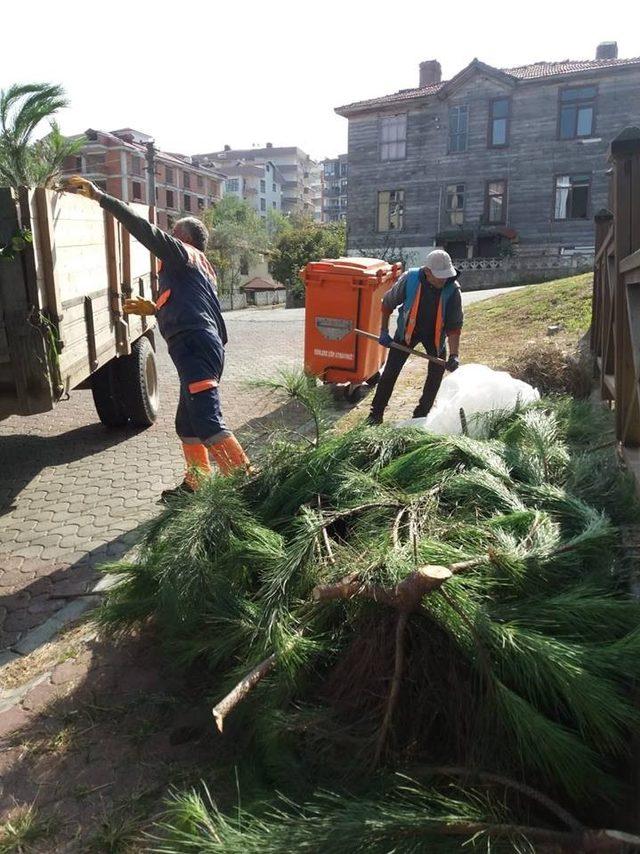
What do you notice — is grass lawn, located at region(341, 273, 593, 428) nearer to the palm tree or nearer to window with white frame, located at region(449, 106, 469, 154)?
the palm tree

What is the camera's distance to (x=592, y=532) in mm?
2238

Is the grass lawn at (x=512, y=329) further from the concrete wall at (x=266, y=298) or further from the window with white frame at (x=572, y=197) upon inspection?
the concrete wall at (x=266, y=298)

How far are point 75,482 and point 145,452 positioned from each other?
0.82m

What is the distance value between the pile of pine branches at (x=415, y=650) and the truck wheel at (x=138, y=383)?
160 inches

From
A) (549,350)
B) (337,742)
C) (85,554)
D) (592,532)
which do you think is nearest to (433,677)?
(337,742)

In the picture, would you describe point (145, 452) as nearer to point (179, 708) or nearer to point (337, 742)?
point (179, 708)

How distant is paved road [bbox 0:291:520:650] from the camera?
3.78m

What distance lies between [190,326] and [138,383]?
253cm

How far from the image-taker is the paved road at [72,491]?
3781mm

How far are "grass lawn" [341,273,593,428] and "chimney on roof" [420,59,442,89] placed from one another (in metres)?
27.4

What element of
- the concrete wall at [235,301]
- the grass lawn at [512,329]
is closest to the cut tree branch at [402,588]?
the grass lawn at [512,329]

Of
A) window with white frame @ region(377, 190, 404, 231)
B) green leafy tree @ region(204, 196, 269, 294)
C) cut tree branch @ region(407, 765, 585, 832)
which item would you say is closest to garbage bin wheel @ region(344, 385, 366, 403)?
cut tree branch @ region(407, 765, 585, 832)

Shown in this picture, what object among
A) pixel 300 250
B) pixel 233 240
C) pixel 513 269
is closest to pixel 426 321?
pixel 513 269

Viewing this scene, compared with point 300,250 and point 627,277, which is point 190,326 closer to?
Answer: point 627,277
